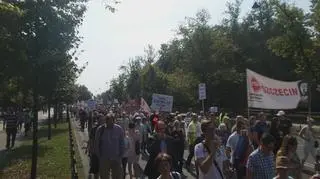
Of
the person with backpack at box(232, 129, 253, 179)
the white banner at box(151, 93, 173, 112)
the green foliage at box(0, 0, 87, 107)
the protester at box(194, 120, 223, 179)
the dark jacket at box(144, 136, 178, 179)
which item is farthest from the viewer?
the white banner at box(151, 93, 173, 112)

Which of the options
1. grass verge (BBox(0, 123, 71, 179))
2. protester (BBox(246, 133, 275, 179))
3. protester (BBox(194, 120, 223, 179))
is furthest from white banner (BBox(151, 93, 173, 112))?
protester (BBox(246, 133, 275, 179))

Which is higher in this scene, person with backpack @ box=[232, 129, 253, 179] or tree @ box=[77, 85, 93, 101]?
tree @ box=[77, 85, 93, 101]

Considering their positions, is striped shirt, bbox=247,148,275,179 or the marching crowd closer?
the marching crowd

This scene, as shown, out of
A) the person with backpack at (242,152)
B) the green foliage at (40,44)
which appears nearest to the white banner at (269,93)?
the green foliage at (40,44)

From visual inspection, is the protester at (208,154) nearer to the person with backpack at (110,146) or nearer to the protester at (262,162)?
the protester at (262,162)

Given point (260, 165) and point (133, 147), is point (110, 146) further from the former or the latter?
point (260, 165)

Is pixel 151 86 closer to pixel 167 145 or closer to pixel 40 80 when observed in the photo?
pixel 40 80

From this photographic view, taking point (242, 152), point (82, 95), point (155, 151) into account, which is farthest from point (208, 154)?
point (82, 95)

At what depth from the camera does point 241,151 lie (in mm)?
12078

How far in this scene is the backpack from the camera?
1200 cm

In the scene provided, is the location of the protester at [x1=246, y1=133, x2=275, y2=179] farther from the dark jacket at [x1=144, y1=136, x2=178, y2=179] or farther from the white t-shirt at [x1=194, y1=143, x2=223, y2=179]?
the dark jacket at [x1=144, y1=136, x2=178, y2=179]

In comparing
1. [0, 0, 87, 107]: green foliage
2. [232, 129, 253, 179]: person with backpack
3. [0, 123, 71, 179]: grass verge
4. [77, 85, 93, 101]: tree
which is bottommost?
[0, 123, 71, 179]: grass verge

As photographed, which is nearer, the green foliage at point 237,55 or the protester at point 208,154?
the protester at point 208,154

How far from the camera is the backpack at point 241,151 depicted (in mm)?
12000
